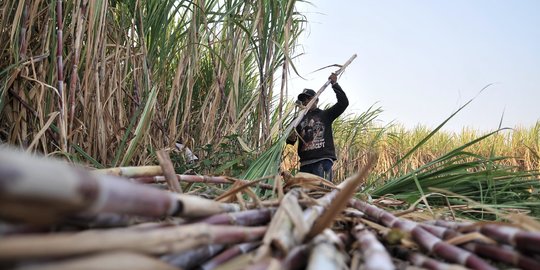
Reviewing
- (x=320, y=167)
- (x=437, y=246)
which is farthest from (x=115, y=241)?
(x=320, y=167)

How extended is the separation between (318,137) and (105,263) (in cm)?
402

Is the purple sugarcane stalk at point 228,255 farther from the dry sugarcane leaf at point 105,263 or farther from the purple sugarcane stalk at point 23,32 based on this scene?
the purple sugarcane stalk at point 23,32

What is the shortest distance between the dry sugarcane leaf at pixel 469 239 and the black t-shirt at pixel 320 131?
362 cm

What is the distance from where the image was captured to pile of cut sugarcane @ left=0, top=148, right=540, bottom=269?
0.29 meters

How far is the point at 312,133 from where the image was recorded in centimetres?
434

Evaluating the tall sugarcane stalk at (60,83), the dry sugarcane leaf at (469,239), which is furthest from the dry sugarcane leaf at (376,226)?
the tall sugarcane stalk at (60,83)

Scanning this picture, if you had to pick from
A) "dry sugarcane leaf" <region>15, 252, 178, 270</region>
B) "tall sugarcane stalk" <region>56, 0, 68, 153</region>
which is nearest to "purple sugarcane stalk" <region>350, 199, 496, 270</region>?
"dry sugarcane leaf" <region>15, 252, 178, 270</region>

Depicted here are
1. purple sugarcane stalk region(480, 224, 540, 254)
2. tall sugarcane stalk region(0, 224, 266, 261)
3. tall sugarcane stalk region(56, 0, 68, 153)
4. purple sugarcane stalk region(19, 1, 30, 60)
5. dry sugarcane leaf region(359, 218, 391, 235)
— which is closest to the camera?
tall sugarcane stalk region(0, 224, 266, 261)

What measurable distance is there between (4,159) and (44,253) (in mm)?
69

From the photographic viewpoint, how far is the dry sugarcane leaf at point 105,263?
31 cm

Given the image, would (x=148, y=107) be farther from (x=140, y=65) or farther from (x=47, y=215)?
(x=47, y=215)

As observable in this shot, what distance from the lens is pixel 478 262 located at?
503 mm

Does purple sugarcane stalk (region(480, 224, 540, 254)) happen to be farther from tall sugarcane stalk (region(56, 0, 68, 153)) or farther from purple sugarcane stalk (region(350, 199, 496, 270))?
tall sugarcane stalk (region(56, 0, 68, 153))

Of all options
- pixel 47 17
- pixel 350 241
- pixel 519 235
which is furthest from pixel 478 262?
pixel 47 17
